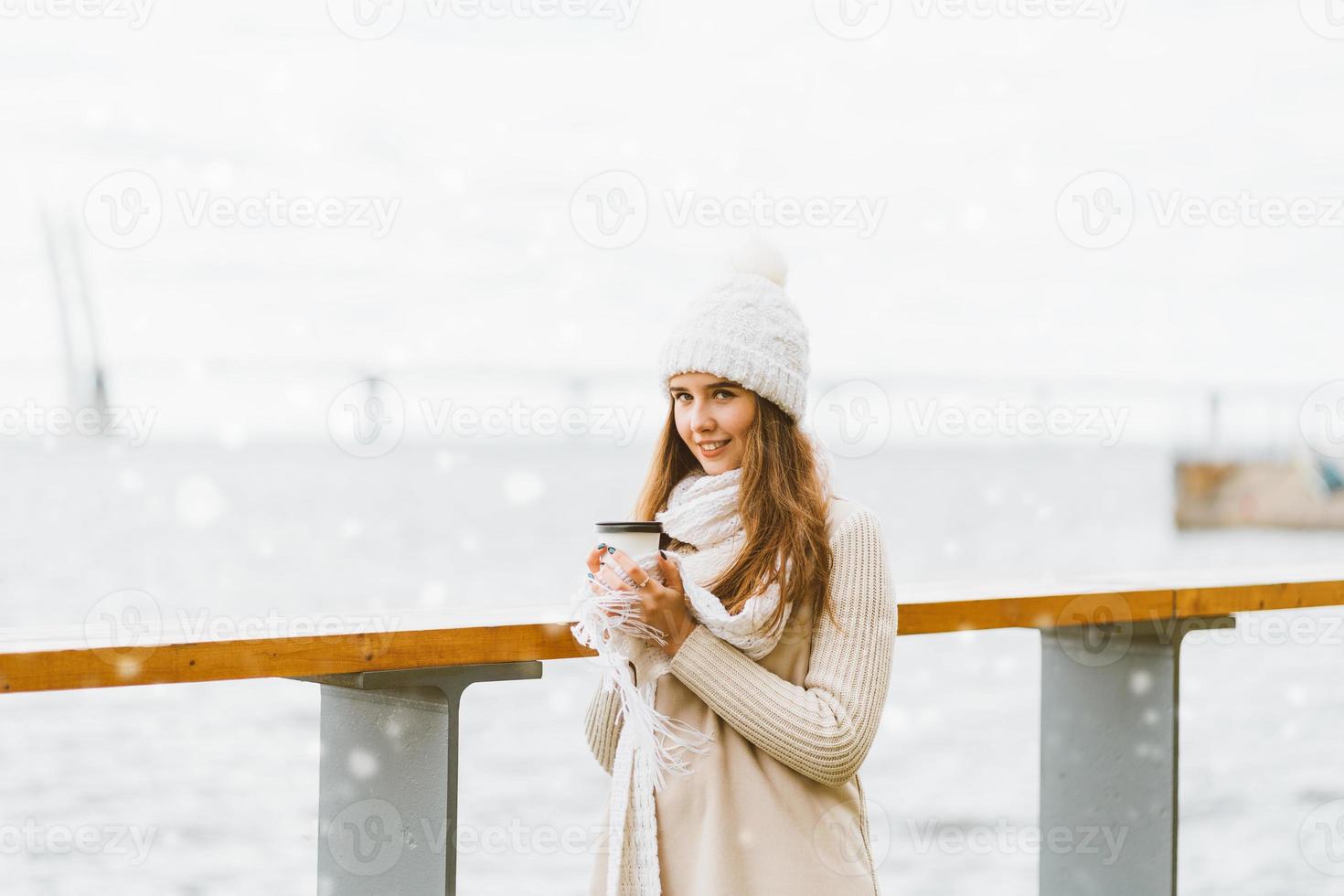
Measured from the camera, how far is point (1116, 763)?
7.89ft

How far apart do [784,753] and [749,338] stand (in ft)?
1.70

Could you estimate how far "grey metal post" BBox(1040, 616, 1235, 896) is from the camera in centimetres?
238

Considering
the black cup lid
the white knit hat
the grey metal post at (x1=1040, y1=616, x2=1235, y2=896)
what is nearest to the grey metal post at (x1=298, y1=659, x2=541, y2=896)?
the black cup lid

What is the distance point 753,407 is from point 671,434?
154 mm

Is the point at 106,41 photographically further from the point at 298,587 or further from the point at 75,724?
the point at 75,724

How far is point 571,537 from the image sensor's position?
34.0 meters

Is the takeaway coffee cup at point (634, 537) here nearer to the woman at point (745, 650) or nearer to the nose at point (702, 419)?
the woman at point (745, 650)

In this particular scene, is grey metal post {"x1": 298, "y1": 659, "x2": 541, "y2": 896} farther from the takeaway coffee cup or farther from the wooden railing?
the takeaway coffee cup

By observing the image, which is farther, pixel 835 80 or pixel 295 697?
pixel 835 80

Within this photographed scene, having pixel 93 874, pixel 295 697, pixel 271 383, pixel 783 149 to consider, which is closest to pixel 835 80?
pixel 783 149

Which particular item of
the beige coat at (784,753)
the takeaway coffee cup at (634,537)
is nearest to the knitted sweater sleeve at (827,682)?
the beige coat at (784,753)

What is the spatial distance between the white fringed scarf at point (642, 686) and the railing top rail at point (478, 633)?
12 cm

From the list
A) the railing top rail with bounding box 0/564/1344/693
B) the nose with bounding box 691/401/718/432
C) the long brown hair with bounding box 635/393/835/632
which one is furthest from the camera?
the nose with bounding box 691/401/718/432

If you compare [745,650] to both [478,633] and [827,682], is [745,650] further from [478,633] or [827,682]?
[478,633]
